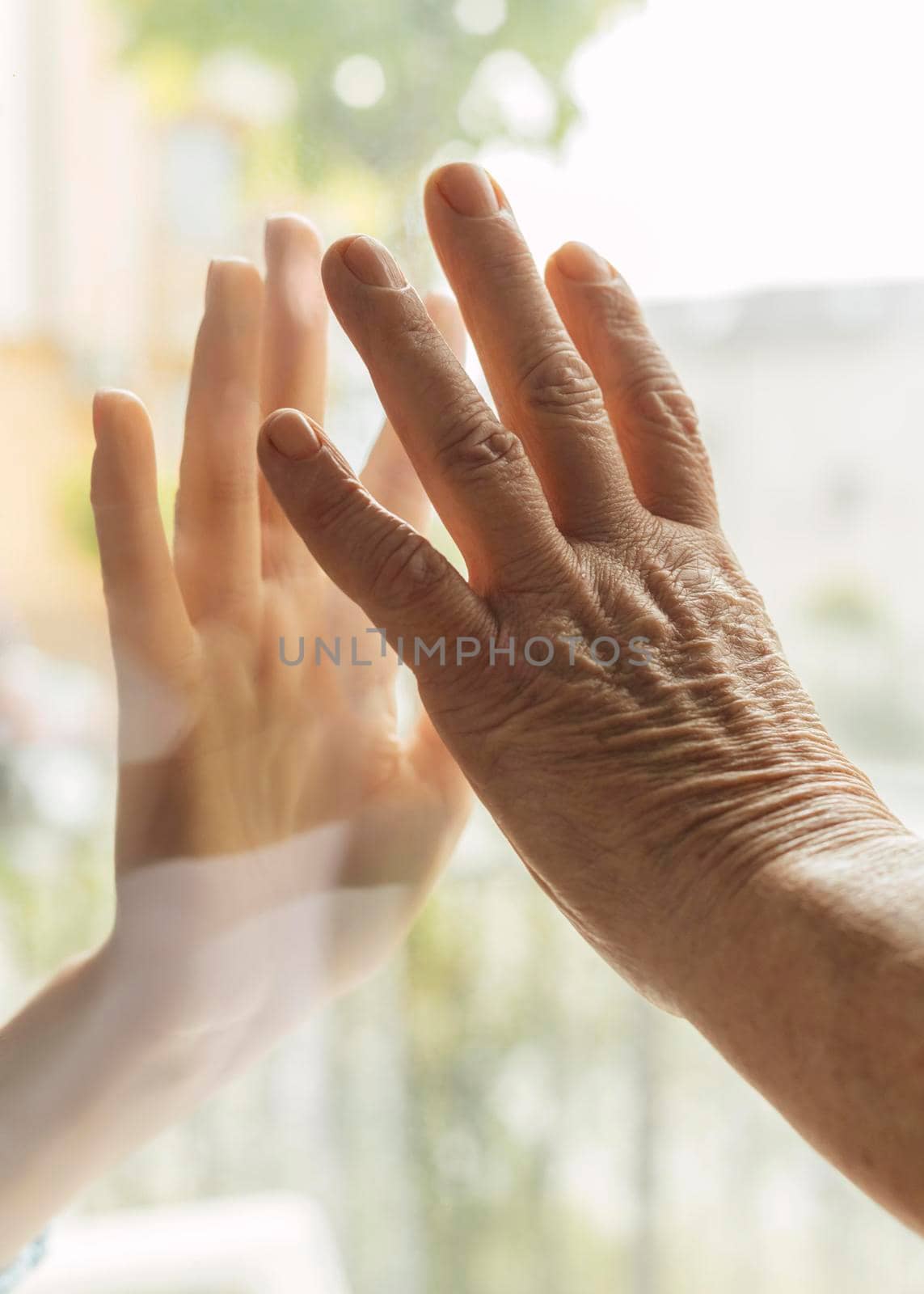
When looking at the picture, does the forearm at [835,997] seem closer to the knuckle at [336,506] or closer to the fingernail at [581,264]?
the knuckle at [336,506]

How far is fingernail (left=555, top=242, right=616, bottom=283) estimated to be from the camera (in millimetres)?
712

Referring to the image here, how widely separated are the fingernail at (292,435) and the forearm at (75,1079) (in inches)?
14.6

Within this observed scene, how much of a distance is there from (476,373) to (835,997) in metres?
0.52

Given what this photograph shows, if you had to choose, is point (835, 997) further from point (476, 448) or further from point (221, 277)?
point (221, 277)

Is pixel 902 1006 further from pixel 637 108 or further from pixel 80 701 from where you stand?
pixel 637 108

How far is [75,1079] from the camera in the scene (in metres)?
0.69

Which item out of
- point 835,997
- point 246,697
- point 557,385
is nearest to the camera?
point 835,997

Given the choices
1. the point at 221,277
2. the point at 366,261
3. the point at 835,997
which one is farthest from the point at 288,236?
the point at 835,997

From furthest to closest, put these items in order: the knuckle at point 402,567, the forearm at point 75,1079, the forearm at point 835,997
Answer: the forearm at point 75,1079 → the knuckle at point 402,567 → the forearm at point 835,997

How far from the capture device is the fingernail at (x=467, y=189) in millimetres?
636

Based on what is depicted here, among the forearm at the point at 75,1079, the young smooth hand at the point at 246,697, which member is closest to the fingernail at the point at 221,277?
the young smooth hand at the point at 246,697

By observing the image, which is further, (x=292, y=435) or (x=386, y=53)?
(x=386, y=53)

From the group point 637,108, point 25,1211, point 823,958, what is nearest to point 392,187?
point 637,108

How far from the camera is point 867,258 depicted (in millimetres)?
936
